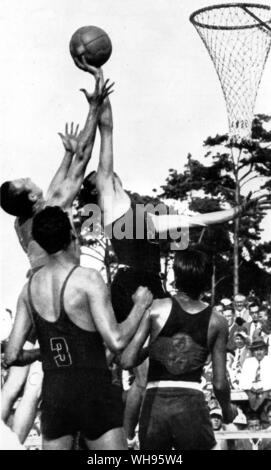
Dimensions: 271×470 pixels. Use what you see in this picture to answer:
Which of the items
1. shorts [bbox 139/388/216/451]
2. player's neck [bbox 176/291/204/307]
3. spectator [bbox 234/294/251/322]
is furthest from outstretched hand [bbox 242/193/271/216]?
spectator [bbox 234/294/251/322]

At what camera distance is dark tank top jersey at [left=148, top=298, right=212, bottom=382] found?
22.9 ft

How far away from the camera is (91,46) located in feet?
31.7

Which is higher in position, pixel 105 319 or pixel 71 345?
pixel 105 319

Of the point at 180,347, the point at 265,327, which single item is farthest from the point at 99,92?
the point at 265,327

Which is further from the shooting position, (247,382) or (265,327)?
(265,327)

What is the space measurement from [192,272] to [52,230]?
1147 millimetres

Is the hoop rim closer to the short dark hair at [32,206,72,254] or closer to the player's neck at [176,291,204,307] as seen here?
the player's neck at [176,291,204,307]

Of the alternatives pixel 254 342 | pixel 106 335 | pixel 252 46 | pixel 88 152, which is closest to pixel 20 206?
pixel 88 152

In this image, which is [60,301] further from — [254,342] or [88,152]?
[254,342]

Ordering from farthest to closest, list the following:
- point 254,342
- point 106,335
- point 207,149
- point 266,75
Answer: point 207,149
point 266,75
point 254,342
point 106,335

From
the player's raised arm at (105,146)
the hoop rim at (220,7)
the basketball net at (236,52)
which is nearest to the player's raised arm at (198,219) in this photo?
the player's raised arm at (105,146)

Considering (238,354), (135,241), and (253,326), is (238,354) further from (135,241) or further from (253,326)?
(135,241)

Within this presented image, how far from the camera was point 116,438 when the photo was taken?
6.29 meters

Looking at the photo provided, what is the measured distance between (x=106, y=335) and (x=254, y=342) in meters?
8.41
